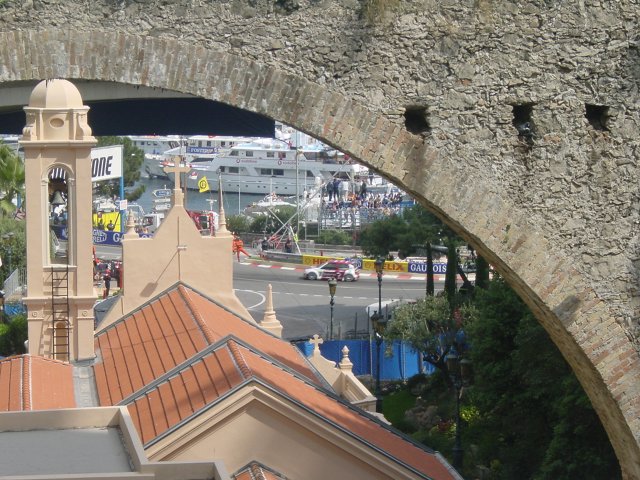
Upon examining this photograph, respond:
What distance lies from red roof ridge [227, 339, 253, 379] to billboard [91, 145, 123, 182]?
3316cm

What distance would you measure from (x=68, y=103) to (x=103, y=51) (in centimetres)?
680

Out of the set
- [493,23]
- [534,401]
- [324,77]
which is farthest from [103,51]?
[534,401]

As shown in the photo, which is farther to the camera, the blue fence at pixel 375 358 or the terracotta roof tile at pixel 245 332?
the blue fence at pixel 375 358

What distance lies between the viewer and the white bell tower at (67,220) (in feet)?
42.2

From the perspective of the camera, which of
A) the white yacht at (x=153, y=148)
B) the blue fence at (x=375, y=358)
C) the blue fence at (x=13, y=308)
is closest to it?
the blue fence at (x=375, y=358)

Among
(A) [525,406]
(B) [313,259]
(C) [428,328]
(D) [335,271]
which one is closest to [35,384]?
(A) [525,406]

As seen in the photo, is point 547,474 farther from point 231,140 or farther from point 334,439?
point 231,140

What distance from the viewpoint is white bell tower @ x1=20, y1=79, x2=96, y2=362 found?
12852 mm

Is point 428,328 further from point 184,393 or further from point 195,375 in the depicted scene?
point 184,393

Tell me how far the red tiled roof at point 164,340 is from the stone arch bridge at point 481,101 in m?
6.78

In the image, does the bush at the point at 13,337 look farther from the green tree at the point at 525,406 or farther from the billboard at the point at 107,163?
the billboard at the point at 107,163

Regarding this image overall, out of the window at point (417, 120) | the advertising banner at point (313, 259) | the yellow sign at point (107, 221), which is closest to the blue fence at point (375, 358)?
the advertising banner at point (313, 259)

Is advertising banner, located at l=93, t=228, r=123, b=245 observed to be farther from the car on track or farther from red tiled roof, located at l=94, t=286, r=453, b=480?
red tiled roof, located at l=94, t=286, r=453, b=480

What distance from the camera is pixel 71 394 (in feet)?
43.7
